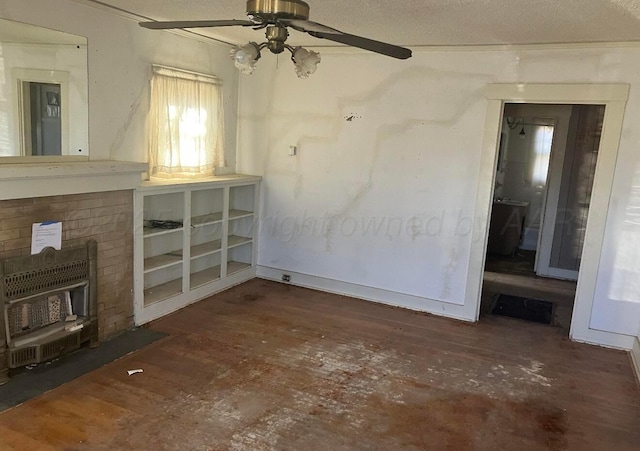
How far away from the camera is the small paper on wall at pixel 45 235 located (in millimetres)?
3162

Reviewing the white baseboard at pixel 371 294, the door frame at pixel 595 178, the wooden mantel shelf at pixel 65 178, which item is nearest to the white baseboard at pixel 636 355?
the door frame at pixel 595 178

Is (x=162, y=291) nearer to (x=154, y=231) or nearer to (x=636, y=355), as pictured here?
(x=154, y=231)

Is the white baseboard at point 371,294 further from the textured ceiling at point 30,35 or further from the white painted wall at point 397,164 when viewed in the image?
the textured ceiling at point 30,35

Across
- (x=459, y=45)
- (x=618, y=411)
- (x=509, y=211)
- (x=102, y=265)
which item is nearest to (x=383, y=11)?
(x=459, y=45)

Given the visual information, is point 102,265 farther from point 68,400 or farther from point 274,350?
point 274,350

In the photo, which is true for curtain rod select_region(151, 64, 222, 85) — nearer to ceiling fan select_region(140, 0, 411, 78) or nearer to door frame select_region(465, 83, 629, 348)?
ceiling fan select_region(140, 0, 411, 78)

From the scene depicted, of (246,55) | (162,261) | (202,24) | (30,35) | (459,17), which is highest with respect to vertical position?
(459,17)

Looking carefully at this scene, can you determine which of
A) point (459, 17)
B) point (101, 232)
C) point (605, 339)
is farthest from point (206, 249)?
point (605, 339)

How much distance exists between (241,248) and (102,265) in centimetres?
209

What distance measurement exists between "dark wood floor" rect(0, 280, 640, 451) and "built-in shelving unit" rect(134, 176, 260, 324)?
0.93 ft

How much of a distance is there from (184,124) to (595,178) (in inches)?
143

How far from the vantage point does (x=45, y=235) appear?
3.22 meters

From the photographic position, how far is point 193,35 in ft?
Result: 15.0

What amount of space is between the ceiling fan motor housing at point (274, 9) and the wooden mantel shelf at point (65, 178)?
1.87 m
